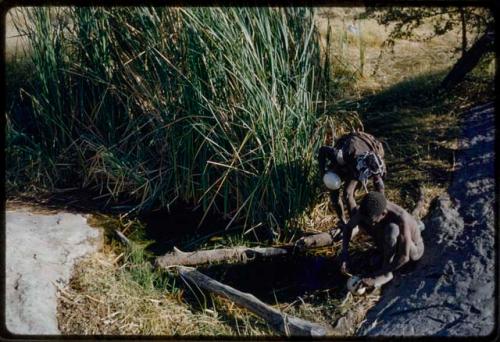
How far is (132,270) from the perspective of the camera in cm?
→ 460

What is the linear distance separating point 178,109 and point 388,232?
1.92 m

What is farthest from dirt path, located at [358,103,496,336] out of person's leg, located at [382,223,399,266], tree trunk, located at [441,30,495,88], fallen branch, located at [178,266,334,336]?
tree trunk, located at [441,30,495,88]

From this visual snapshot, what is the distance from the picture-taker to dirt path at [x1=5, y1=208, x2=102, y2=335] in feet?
12.7

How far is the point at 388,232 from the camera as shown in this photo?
4.07 meters

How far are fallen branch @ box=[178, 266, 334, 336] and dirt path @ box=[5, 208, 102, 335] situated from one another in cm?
82

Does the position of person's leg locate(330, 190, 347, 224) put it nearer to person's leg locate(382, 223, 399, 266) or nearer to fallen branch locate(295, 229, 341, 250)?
fallen branch locate(295, 229, 341, 250)

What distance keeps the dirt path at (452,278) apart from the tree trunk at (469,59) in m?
1.51

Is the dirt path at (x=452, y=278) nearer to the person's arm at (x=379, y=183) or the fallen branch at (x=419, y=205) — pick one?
the fallen branch at (x=419, y=205)

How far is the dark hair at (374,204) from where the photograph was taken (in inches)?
158

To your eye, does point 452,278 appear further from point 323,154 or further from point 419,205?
point 323,154

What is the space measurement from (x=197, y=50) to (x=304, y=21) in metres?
0.91

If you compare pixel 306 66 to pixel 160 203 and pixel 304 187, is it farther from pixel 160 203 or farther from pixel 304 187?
pixel 160 203

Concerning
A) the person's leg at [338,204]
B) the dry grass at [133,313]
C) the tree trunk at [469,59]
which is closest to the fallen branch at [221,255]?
the dry grass at [133,313]

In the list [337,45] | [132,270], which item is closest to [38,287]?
[132,270]
